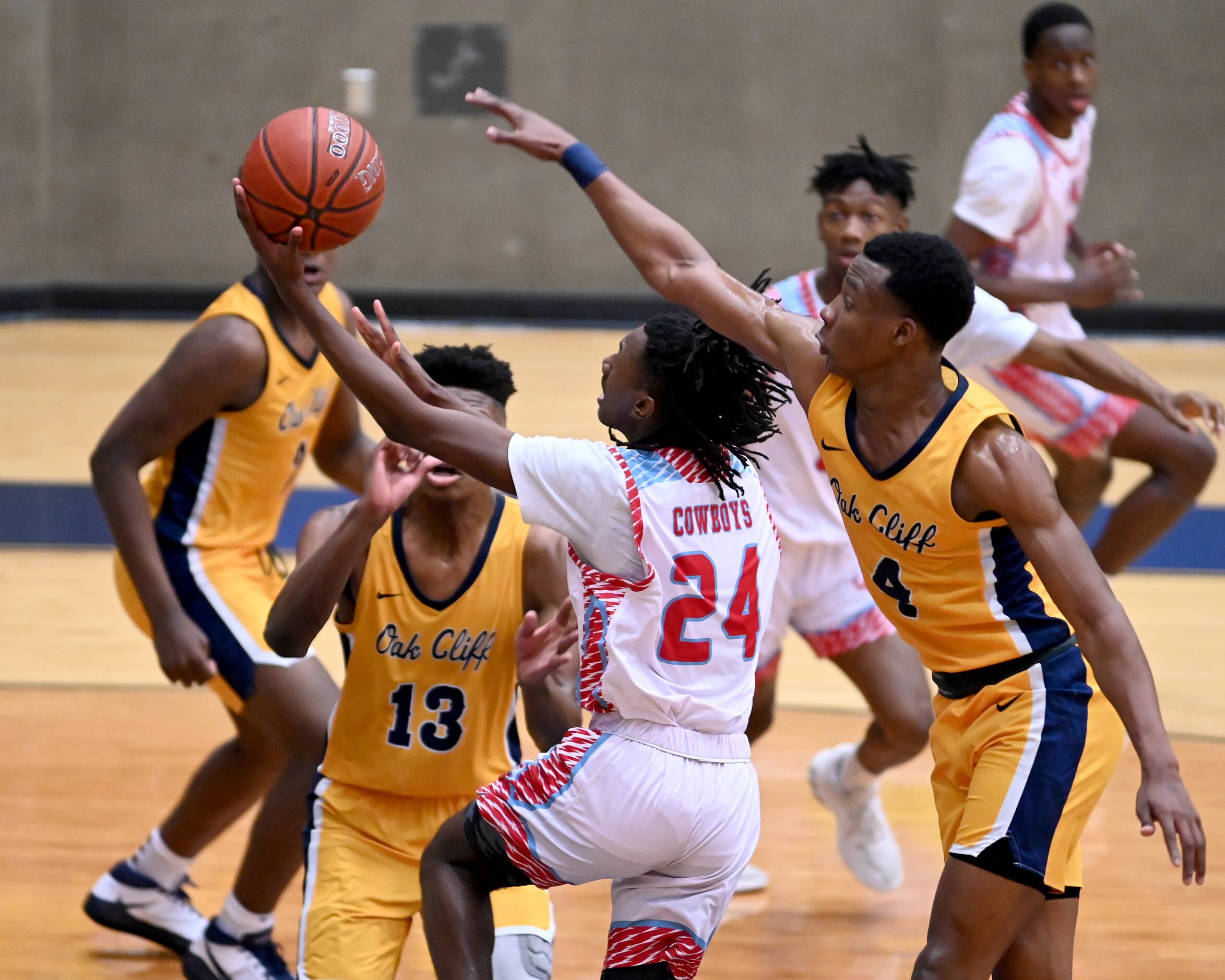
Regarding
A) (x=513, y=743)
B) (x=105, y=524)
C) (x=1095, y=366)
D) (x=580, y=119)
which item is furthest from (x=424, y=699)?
(x=580, y=119)

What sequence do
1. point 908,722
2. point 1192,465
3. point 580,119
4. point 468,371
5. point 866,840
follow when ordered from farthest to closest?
1. point 580,119
2. point 1192,465
3. point 866,840
4. point 908,722
5. point 468,371

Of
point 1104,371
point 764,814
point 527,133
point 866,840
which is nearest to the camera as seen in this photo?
point 527,133

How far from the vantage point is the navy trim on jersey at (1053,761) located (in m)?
2.78

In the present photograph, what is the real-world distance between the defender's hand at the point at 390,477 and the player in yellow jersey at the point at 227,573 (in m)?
0.85

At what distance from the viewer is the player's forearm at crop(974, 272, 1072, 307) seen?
4.95 meters

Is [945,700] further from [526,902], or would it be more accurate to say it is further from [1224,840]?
[1224,840]

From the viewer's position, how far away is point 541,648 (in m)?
2.96

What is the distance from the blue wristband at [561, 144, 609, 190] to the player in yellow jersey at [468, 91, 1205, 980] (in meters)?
0.74

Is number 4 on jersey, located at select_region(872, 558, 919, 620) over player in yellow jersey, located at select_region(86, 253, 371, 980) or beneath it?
over

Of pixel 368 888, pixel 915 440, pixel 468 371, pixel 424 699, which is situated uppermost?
pixel 915 440

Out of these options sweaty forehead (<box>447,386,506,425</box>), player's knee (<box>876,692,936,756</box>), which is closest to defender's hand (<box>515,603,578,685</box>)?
sweaty forehead (<box>447,386,506,425</box>)

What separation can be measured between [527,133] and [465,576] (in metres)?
0.96

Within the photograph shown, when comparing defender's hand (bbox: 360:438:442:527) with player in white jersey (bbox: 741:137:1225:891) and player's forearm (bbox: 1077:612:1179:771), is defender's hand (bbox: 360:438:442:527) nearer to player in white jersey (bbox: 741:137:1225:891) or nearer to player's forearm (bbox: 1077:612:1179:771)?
player's forearm (bbox: 1077:612:1179:771)

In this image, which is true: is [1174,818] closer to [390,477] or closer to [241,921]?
[390,477]
